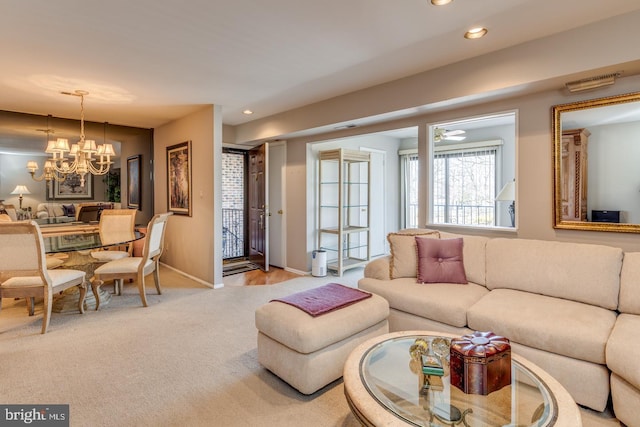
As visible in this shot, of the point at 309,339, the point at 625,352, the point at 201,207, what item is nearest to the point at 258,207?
the point at 201,207

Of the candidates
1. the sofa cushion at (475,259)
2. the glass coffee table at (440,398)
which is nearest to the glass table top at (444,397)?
the glass coffee table at (440,398)

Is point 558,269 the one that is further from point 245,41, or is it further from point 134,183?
point 134,183

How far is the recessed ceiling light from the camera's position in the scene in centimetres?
253

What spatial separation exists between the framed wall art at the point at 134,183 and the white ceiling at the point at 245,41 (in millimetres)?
1838

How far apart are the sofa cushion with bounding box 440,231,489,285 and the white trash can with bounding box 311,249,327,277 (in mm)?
2530

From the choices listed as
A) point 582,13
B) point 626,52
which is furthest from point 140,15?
point 626,52

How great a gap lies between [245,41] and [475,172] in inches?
166

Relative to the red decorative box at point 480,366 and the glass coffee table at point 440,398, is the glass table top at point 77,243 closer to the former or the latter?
the glass coffee table at point 440,398

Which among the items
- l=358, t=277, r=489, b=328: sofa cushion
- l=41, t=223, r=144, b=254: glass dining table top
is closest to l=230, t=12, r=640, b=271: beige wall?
l=358, t=277, r=489, b=328: sofa cushion

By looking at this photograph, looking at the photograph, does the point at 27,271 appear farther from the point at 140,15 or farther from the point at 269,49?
the point at 269,49

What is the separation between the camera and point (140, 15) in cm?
233

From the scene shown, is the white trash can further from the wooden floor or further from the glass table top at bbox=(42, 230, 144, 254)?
the glass table top at bbox=(42, 230, 144, 254)

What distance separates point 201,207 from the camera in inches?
190

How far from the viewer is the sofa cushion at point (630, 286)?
2.20 meters
